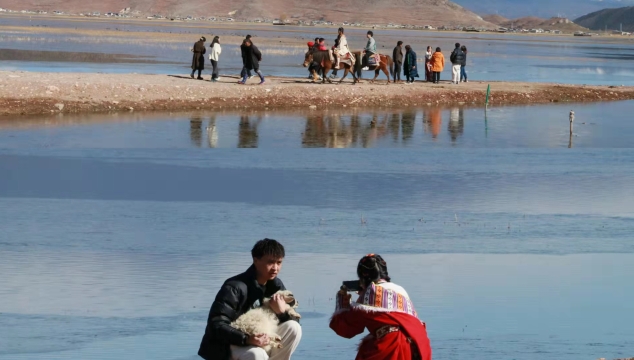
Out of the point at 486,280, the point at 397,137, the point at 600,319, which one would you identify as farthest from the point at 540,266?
the point at 397,137

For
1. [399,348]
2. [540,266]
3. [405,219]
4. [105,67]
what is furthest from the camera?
[105,67]

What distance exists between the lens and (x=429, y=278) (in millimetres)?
11219

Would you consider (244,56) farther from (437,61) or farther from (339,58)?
(437,61)

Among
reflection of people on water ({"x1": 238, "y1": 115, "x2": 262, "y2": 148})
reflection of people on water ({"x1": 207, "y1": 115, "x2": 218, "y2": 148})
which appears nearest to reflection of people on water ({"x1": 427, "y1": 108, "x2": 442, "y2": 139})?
reflection of people on water ({"x1": 238, "y1": 115, "x2": 262, "y2": 148})

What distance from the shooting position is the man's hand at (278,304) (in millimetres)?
6145

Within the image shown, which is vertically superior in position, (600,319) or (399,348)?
(399,348)

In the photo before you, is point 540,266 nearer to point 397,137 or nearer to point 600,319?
point 600,319

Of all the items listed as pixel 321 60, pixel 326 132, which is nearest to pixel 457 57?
pixel 321 60

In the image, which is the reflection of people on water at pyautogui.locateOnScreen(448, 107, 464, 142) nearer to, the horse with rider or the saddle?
the saddle

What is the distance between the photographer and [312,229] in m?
13.6

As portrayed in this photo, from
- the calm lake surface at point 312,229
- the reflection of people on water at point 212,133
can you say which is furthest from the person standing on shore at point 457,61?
the reflection of people on water at point 212,133

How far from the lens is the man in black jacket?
6.07 m

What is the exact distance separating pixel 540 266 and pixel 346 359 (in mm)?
4001

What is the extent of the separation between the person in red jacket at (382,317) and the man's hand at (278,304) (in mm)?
422
